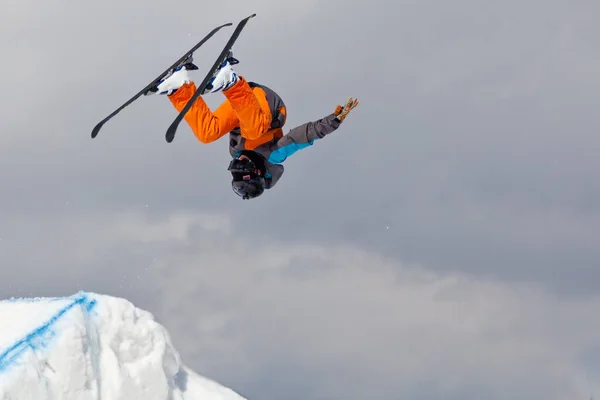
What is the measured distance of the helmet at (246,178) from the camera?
13.1 meters

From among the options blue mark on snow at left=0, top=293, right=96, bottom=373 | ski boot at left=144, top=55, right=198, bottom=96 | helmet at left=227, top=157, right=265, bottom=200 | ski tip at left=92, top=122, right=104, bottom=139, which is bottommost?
blue mark on snow at left=0, top=293, right=96, bottom=373

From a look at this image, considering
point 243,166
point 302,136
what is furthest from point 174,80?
point 302,136

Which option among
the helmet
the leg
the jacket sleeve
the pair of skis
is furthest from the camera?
the helmet

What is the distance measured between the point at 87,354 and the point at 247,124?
6.44 metres

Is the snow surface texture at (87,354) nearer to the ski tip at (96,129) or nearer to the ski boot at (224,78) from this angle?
the ski boot at (224,78)

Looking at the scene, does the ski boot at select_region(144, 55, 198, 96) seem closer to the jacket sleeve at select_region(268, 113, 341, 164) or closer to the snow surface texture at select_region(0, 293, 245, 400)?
the jacket sleeve at select_region(268, 113, 341, 164)

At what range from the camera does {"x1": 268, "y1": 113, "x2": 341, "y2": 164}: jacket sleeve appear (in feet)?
40.8

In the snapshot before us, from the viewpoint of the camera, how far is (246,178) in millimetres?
13062

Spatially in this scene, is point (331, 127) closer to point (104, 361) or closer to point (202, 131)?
point (202, 131)

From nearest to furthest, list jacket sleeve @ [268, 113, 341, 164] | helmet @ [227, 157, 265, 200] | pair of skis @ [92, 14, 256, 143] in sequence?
pair of skis @ [92, 14, 256, 143] < jacket sleeve @ [268, 113, 341, 164] < helmet @ [227, 157, 265, 200]

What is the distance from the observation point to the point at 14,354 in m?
6.38

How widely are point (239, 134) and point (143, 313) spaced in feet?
21.2

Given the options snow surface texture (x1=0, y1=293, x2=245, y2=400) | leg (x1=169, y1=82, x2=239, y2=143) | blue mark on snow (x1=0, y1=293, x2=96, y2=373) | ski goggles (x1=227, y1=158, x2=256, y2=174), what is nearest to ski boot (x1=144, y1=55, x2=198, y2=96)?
leg (x1=169, y1=82, x2=239, y2=143)

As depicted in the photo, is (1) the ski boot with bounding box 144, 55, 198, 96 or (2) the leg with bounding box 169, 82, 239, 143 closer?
(1) the ski boot with bounding box 144, 55, 198, 96
